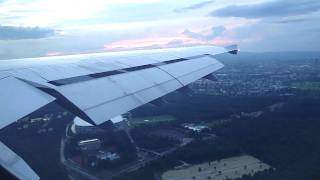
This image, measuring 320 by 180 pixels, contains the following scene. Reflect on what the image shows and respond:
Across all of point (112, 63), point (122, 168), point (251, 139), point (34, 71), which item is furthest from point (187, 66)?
point (251, 139)

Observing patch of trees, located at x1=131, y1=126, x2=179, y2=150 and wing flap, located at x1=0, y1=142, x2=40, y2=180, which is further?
patch of trees, located at x1=131, y1=126, x2=179, y2=150

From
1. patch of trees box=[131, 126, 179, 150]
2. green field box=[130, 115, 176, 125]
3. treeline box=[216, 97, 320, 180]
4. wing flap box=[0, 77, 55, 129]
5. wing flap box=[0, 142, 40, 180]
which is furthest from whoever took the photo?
green field box=[130, 115, 176, 125]

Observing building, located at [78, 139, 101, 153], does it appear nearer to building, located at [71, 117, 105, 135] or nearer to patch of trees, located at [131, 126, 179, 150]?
building, located at [71, 117, 105, 135]

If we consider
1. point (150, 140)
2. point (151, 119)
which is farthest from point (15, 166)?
point (151, 119)

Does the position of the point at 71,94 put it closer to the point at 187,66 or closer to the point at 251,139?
the point at 187,66

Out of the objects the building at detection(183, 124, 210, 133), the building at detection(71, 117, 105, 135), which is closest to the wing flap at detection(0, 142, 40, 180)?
the building at detection(71, 117, 105, 135)

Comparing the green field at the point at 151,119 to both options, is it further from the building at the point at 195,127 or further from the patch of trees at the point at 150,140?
the patch of trees at the point at 150,140

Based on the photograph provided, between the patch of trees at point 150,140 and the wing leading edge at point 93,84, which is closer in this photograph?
the wing leading edge at point 93,84

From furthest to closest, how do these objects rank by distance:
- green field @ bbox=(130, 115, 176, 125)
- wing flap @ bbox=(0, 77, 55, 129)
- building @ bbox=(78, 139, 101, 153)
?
green field @ bbox=(130, 115, 176, 125)
building @ bbox=(78, 139, 101, 153)
wing flap @ bbox=(0, 77, 55, 129)

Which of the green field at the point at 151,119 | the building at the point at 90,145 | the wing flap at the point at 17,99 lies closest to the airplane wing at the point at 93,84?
the wing flap at the point at 17,99
